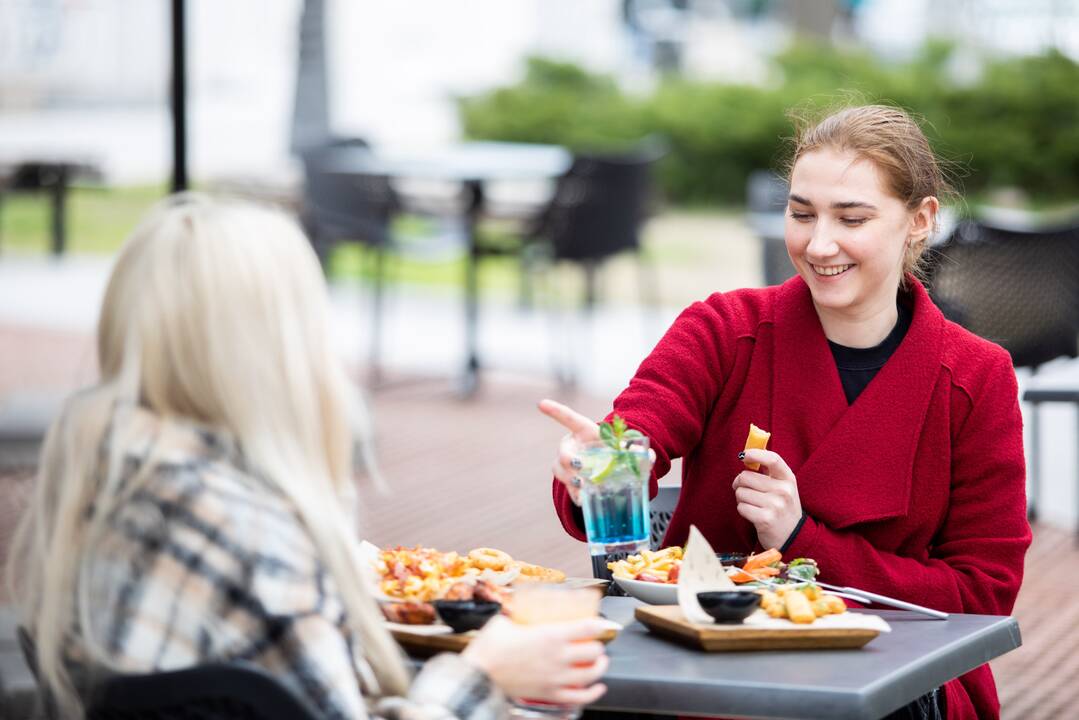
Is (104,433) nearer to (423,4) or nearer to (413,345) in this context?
(413,345)

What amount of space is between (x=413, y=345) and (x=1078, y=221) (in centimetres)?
481

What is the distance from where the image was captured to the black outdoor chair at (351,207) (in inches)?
339

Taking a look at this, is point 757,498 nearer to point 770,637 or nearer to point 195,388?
point 770,637

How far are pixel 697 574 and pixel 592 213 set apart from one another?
6.72 metres

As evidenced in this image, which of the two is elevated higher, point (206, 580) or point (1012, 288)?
point (206, 580)

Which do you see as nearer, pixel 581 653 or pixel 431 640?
pixel 581 653

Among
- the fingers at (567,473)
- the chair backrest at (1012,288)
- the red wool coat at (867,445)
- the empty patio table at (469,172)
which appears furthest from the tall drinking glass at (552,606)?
the empty patio table at (469,172)

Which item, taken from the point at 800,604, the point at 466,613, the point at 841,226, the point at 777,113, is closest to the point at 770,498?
the point at 800,604

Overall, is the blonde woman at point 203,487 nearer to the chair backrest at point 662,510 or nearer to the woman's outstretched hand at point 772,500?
the woman's outstretched hand at point 772,500

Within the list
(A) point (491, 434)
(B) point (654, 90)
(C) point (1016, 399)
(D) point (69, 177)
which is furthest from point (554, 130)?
(C) point (1016, 399)

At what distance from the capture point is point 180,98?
4770 millimetres

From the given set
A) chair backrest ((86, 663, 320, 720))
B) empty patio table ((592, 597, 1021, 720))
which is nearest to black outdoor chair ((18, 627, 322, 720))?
chair backrest ((86, 663, 320, 720))

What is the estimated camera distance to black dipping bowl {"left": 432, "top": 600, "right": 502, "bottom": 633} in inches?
78.7

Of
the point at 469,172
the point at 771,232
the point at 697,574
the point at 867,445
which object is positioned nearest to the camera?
the point at 697,574
